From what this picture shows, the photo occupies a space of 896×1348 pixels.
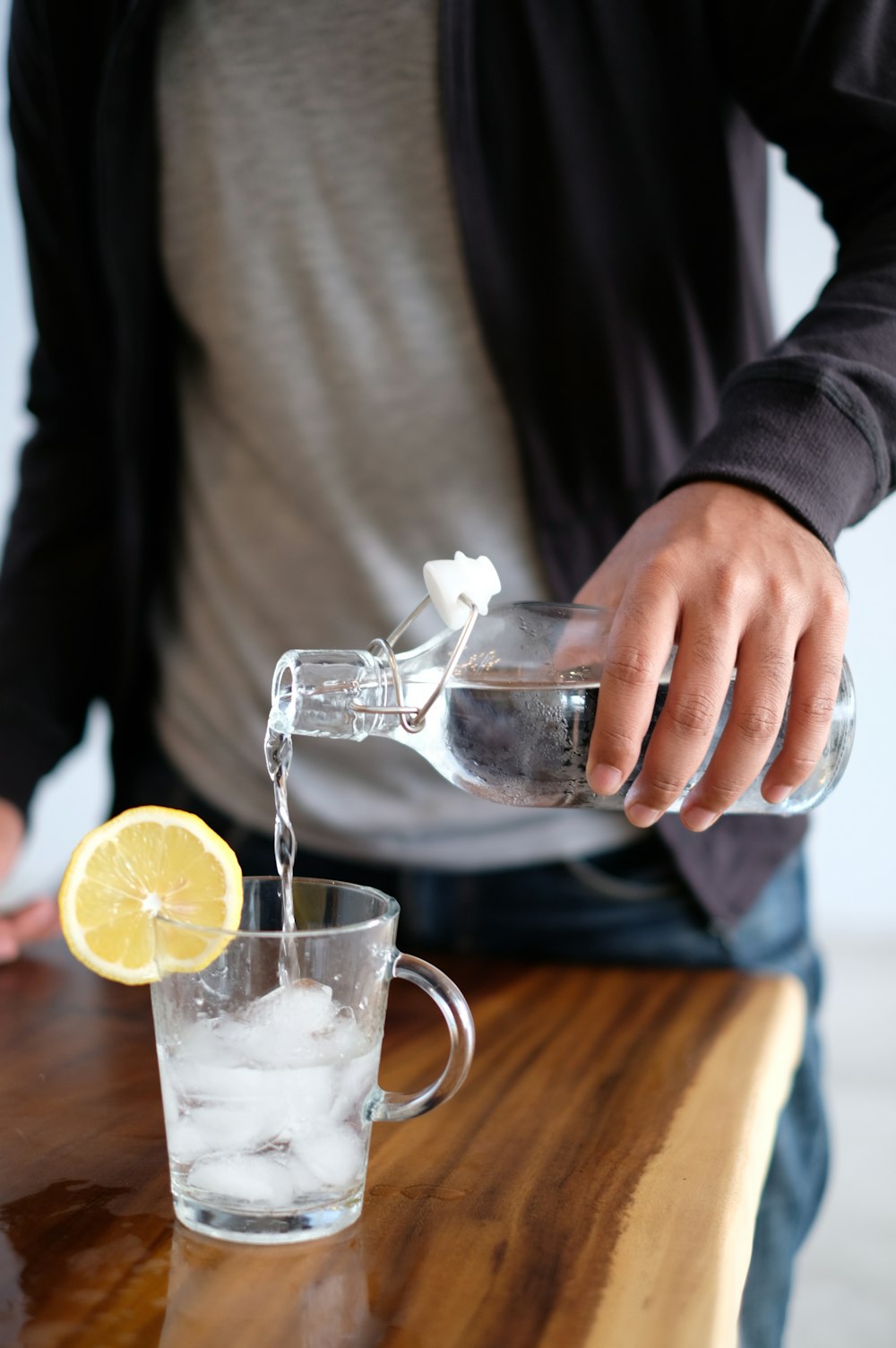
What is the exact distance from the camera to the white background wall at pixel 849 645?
9.54ft

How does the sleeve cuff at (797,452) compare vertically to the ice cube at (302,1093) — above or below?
above

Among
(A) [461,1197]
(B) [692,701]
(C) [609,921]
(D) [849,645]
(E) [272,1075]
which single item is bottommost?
(D) [849,645]

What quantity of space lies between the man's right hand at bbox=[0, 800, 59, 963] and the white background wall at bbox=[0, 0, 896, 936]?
68.8 inches

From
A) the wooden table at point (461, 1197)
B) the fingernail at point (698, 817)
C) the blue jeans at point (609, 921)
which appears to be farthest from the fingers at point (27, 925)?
the fingernail at point (698, 817)

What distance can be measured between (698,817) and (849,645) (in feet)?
8.28

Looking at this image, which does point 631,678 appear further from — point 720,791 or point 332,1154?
point 332,1154

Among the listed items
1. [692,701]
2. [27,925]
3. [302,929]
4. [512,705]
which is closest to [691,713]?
[692,701]

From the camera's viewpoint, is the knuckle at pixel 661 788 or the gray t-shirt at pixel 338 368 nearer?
the knuckle at pixel 661 788

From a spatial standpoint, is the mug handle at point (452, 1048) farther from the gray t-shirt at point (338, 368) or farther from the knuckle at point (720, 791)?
the gray t-shirt at point (338, 368)

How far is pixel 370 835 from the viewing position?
1210 mm

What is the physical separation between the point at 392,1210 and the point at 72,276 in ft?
Result: 3.28

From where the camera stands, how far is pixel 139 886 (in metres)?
0.72

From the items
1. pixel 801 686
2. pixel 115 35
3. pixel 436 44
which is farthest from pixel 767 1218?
pixel 115 35

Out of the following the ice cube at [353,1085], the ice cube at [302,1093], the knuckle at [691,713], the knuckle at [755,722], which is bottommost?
the ice cube at [353,1085]
